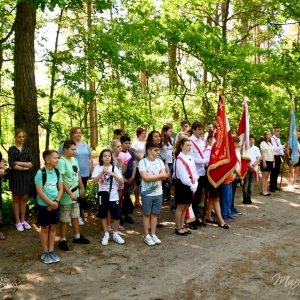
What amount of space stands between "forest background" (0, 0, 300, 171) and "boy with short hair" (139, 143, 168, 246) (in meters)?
2.83

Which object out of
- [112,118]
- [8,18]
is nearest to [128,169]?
[112,118]

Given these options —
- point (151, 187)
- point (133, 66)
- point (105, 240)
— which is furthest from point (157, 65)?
point (105, 240)

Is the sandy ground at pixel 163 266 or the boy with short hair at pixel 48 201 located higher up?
the boy with short hair at pixel 48 201

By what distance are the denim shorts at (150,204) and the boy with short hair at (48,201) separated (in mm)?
1406

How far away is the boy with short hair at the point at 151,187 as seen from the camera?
548cm

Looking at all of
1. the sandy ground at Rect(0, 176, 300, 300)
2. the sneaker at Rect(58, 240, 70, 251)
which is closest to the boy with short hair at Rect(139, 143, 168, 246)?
the sandy ground at Rect(0, 176, 300, 300)

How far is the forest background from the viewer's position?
7.01 m

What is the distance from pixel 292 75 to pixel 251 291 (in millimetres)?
8238

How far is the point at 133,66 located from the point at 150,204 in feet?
14.7

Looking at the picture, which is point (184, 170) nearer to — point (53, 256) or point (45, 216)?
point (45, 216)

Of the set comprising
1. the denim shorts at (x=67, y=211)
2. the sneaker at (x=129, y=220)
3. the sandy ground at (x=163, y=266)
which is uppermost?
the denim shorts at (x=67, y=211)

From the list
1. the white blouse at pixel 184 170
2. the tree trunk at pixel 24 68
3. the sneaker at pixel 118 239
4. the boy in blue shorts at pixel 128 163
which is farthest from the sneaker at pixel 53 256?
the tree trunk at pixel 24 68

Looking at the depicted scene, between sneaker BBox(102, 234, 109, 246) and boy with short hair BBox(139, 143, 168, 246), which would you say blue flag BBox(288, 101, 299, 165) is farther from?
sneaker BBox(102, 234, 109, 246)

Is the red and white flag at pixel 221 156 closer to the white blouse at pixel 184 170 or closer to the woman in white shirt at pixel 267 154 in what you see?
the white blouse at pixel 184 170
